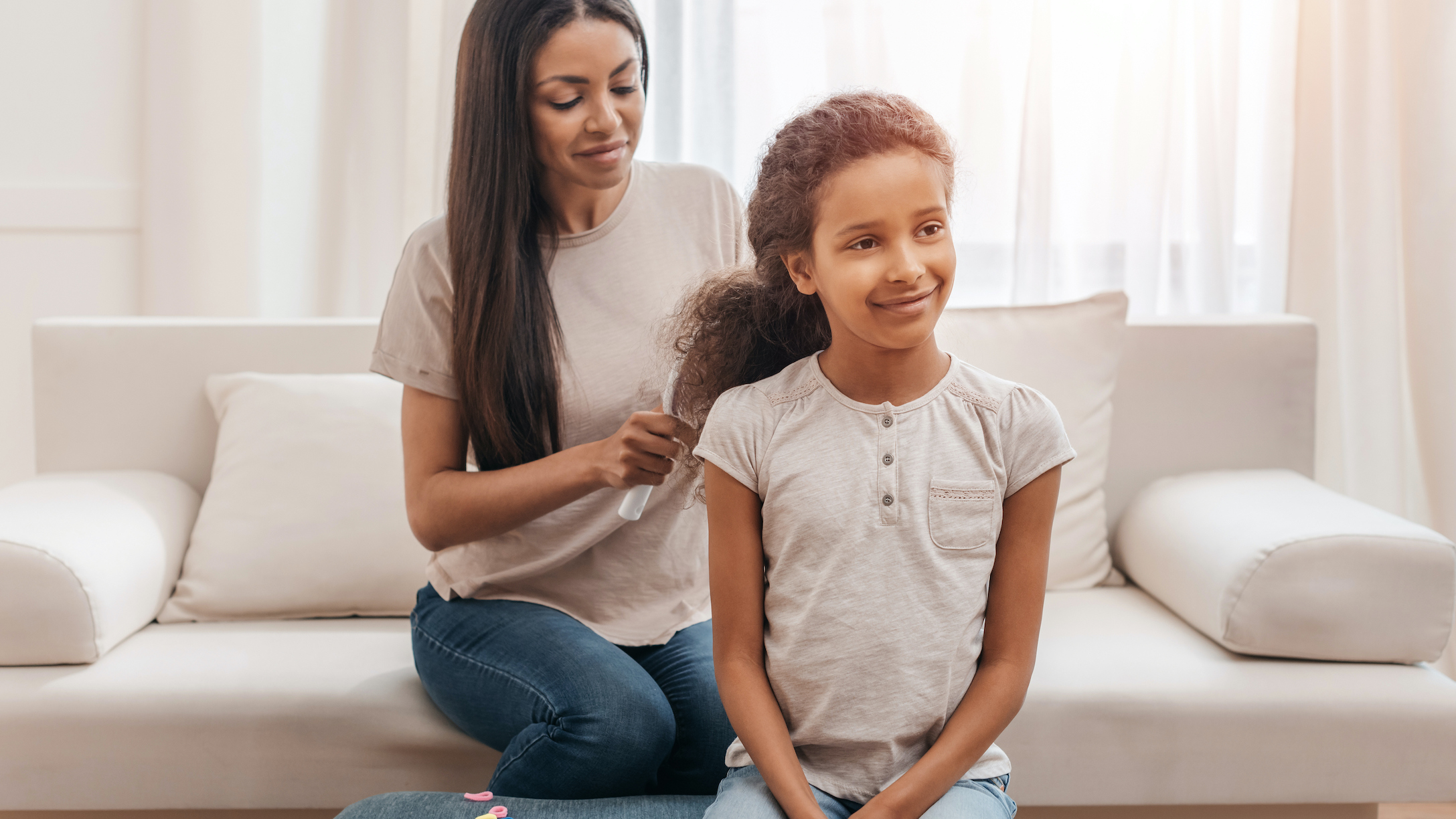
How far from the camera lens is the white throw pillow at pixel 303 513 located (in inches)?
57.3

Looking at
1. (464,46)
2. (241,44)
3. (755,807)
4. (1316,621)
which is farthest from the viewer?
(241,44)

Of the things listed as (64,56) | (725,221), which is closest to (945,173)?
(725,221)

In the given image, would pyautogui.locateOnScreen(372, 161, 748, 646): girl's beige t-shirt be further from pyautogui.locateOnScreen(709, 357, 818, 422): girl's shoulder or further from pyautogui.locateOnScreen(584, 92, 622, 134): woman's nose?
pyautogui.locateOnScreen(709, 357, 818, 422): girl's shoulder

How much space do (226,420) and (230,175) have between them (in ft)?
2.88

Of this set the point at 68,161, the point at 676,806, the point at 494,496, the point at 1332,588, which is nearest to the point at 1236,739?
the point at 1332,588

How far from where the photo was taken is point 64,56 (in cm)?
229

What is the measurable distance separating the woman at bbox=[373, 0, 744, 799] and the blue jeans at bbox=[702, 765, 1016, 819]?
0.65 feet

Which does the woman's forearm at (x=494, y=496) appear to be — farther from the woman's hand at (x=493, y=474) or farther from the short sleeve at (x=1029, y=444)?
the short sleeve at (x=1029, y=444)

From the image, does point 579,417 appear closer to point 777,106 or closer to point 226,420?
point 226,420

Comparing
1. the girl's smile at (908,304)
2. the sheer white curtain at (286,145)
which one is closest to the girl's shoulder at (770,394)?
the girl's smile at (908,304)

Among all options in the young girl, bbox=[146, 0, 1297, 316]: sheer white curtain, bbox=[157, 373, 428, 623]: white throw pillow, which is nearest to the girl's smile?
the young girl

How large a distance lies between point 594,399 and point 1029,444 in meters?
0.52

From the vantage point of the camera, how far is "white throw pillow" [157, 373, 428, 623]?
1.46 m

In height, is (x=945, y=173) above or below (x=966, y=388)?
above
